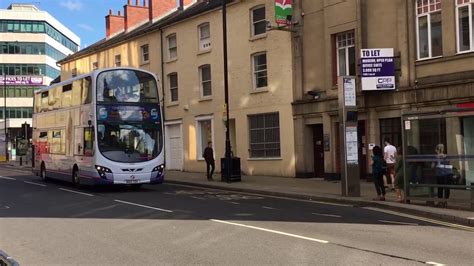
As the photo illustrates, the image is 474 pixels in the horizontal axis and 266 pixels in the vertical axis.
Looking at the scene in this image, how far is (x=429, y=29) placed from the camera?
19.2m

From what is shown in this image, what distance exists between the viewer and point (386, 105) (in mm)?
20547

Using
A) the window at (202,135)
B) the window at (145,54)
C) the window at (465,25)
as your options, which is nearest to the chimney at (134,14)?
the window at (145,54)

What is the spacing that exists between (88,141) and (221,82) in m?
10.6

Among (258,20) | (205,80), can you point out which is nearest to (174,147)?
(205,80)

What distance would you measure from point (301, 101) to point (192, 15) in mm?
10028

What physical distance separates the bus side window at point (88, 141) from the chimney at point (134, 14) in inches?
947

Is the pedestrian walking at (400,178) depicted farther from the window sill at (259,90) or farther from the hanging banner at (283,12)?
the window sill at (259,90)

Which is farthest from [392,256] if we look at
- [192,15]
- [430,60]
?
[192,15]

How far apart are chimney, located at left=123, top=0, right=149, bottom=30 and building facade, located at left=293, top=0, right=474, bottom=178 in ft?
69.0

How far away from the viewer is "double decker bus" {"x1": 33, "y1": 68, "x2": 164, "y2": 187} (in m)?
19.4

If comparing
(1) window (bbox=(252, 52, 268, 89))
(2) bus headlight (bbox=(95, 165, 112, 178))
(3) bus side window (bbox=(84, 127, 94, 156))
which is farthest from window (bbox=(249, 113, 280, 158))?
(3) bus side window (bbox=(84, 127, 94, 156))

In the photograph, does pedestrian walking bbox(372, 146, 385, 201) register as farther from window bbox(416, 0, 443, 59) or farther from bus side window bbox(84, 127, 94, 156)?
bus side window bbox(84, 127, 94, 156)

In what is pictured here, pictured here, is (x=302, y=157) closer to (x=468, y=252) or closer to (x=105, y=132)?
(x=105, y=132)

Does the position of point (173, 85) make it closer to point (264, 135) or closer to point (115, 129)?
point (264, 135)
